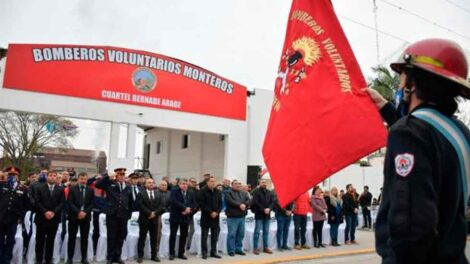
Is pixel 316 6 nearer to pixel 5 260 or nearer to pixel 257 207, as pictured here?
pixel 5 260

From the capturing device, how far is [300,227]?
542 inches

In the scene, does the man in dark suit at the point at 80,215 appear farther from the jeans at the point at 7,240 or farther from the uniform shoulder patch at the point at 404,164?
the uniform shoulder patch at the point at 404,164

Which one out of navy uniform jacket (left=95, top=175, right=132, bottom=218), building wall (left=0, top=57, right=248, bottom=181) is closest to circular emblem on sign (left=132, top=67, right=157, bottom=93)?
building wall (left=0, top=57, right=248, bottom=181)

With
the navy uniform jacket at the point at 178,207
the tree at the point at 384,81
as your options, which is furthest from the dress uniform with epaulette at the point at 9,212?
the tree at the point at 384,81

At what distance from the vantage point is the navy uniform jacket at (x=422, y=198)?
156cm

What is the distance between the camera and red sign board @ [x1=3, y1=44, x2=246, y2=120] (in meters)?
17.9

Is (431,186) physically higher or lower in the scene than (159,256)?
higher

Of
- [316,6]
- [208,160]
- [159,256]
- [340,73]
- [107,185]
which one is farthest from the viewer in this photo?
[208,160]

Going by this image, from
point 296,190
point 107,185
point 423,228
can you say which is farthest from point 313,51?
point 107,185

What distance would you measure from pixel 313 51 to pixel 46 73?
16.6m

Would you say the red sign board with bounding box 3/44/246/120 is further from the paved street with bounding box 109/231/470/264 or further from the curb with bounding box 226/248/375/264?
the curb with bounding box 226/248/375/264

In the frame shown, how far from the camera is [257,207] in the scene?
41.6ft

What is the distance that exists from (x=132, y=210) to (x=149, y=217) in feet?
2.18

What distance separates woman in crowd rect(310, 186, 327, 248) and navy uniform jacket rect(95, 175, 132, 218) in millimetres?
5830
